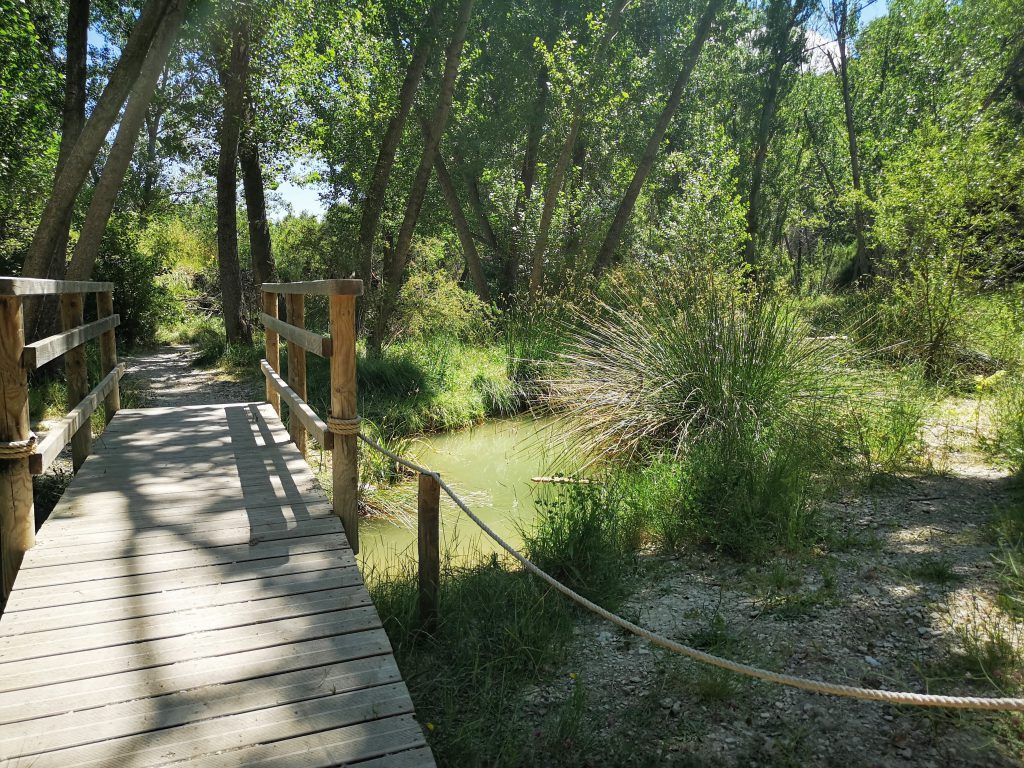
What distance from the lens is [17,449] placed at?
2744mm

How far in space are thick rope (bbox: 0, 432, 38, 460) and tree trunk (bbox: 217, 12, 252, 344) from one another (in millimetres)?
9206

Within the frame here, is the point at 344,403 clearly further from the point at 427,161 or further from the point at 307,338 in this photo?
the point at 427,161

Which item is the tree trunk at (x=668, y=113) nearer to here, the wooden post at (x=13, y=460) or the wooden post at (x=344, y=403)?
the wooden post at (x=344, y=403)

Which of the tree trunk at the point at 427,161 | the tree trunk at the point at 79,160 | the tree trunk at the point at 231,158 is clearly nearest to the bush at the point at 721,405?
the tree trunk at the point at 427,161

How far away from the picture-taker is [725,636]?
299cm

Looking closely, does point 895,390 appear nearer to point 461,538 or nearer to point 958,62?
point 461,538

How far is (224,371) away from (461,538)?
A: 8.09 meters

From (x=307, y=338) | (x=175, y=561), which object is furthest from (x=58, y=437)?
(x=307, y=338)

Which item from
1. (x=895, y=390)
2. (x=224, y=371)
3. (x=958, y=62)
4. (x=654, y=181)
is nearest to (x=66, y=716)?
(x=895, y=390)

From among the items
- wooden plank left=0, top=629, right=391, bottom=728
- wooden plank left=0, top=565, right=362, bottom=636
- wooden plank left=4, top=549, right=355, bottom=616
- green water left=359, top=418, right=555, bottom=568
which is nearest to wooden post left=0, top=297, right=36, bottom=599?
wooden plank left=4, top=549, right=355, bottom=616

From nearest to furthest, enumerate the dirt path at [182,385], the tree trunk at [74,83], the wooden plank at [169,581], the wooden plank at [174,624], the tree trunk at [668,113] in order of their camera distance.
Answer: the wooden plank at [174,624], the wooden plank at [169,581], the tree trunk at [74,83], the dirt path at [182,385], the tree trunk at [668,113]

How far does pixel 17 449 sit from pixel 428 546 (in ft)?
5.55

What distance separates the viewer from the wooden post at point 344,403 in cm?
325

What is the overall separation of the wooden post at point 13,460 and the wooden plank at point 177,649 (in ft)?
2.68
